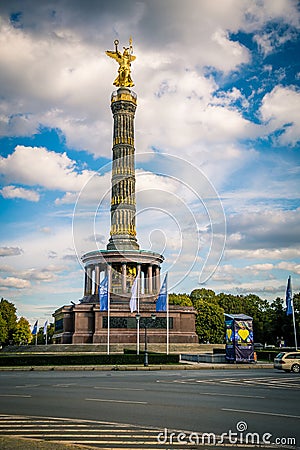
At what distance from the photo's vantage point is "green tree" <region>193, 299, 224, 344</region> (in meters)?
83.2

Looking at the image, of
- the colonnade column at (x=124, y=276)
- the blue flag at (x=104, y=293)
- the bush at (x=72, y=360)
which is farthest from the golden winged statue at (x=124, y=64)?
the bush at (x=72, y=360)

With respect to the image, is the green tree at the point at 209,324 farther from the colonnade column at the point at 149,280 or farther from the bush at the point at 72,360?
the bush at the point at 72,360

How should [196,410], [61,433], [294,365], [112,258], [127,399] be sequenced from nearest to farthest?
[61,433] → [196,410] → [127,399] → [294,365] → [112,258]

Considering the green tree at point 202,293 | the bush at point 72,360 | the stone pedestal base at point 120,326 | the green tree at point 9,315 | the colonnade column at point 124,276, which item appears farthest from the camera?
the green tree at point 202,293

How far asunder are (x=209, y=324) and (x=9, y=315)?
131 ft

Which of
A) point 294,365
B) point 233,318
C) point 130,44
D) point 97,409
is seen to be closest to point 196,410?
point 97,409

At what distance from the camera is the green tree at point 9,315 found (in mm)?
92250

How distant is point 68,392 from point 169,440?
346 inches

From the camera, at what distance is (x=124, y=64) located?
241ft

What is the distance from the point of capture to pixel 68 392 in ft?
53.1

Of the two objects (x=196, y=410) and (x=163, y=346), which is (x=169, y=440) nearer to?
(x=196, y=410)

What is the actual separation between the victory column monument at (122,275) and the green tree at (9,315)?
29.9 m

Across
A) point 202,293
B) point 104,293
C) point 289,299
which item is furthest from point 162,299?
point 202,293

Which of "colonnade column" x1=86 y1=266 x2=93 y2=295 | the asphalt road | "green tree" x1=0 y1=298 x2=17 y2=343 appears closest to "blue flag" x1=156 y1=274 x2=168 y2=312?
"colonnade column" x1=86 y1=266 x2=93 y2=295
